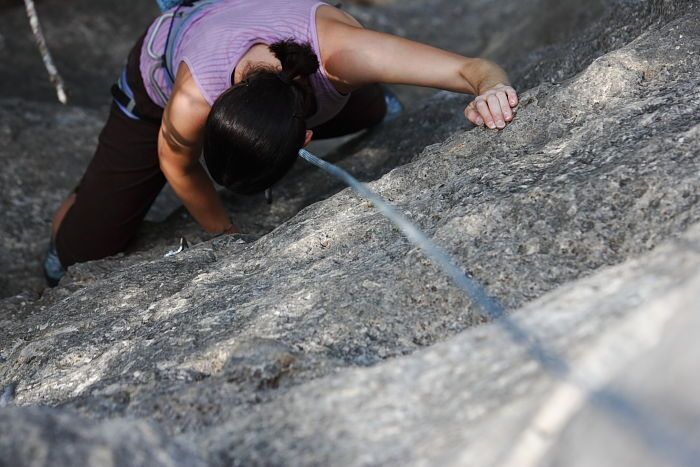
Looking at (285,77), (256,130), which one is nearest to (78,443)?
(256,130)

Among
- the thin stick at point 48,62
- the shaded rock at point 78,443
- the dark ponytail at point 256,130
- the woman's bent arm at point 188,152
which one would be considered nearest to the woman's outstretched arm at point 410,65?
the dark ponytail at point 256,130

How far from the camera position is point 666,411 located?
87cm

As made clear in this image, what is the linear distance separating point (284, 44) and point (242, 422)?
3.10ft

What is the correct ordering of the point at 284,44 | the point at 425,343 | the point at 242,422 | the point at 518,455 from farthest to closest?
the point at 284,44 → the point at 425,343 → the point at 242,422 → the point at 518,455

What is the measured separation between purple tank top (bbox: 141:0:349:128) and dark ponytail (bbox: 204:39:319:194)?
0.13 m

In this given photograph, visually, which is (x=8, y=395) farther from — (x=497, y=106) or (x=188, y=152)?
Answer: (x=497, y=106)

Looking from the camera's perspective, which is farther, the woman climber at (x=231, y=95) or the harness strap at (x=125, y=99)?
the harness strap at (x=125, y=99)

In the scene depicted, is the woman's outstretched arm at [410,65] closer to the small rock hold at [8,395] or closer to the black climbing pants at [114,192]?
the black climbing pants at [114,192]

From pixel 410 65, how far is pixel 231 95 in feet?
1.28

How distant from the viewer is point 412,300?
1.30 m

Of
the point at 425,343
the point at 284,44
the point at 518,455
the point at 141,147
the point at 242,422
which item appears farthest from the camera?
the point at 141,147

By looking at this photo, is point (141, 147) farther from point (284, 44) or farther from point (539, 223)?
point (539, 223)

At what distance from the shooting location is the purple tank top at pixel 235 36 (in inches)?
69.7

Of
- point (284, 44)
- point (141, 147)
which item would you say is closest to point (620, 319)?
point (284, 44)
